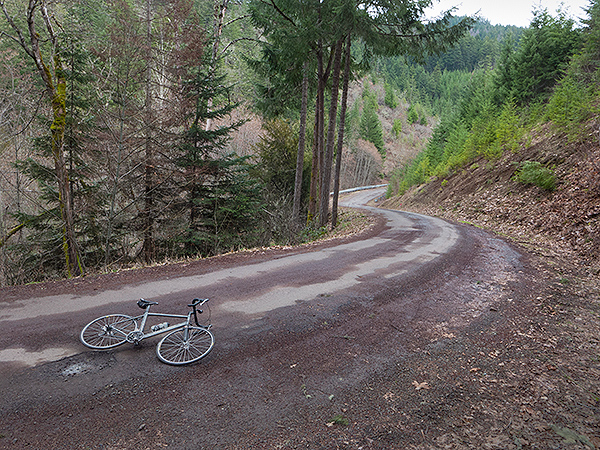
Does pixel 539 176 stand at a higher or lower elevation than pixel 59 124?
lower

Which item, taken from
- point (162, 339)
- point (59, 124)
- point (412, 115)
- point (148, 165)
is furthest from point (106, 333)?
point (412, 115)

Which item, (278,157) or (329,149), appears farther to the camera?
(278,157)

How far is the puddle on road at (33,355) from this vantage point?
3.61 metres

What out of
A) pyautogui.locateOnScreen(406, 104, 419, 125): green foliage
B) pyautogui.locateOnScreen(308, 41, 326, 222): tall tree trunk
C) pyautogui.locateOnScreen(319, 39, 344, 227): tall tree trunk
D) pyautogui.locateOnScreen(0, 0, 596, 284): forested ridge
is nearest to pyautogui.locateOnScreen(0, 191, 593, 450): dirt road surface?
pyautogui.locateOnScreen(0, 0, 596, 284): forested ridge

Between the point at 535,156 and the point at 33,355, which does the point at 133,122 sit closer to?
the point at 33,355

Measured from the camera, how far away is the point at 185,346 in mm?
3912

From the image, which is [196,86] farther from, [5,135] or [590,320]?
[590,320]

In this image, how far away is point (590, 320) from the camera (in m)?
5.22

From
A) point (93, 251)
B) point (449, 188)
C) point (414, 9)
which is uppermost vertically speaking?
point (414, 9)

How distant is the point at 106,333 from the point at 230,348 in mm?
1595

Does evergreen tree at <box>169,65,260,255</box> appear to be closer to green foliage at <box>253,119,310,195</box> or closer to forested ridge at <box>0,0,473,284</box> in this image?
forested ridge at <box>0,0,473,284</box>

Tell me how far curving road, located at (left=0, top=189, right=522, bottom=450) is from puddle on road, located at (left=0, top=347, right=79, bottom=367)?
0.02 metres

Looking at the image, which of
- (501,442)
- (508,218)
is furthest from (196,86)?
(508,218)

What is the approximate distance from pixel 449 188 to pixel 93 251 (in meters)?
24.5
